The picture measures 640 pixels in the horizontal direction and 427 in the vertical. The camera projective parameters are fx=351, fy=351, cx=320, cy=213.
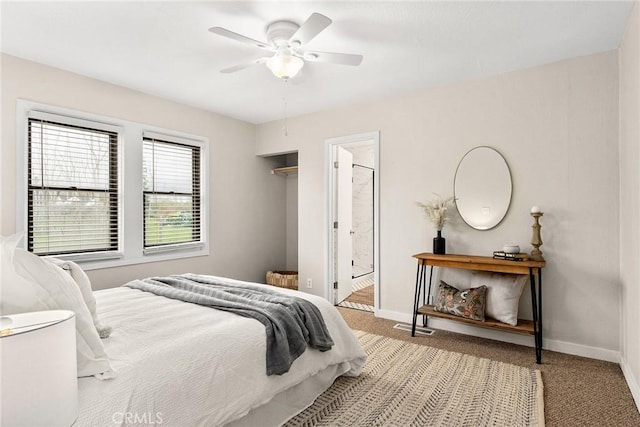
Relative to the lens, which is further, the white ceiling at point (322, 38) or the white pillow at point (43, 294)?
the white ceiling at point (322, 38)

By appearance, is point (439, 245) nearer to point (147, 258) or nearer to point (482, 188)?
point (482, 188)

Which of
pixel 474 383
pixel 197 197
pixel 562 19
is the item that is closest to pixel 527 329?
pixel 474 383

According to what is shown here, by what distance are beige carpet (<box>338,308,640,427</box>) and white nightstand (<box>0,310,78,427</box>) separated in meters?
2.33

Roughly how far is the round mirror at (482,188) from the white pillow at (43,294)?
3.14 metres

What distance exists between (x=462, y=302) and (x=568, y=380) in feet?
2.96

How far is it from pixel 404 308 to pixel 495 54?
8.52 ft

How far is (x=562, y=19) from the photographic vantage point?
237 cm

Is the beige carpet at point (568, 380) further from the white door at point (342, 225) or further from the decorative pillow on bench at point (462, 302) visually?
the white door at point (342, 225)

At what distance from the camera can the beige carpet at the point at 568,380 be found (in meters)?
2.04

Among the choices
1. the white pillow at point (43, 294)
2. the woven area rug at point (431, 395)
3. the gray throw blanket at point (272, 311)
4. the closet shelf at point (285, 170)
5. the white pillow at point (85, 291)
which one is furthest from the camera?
the closet shelf at point (285, 170)

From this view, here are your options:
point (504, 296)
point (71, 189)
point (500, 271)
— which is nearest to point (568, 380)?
point (504, 296)

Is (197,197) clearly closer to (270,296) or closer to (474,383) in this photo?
(270,296)

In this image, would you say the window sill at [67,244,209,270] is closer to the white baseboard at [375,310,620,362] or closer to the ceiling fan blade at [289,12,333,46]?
the white baseboard at [375,310,620,362]

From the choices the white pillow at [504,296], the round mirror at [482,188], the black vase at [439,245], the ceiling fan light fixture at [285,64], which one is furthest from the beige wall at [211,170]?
the white pillow at [504,296]
